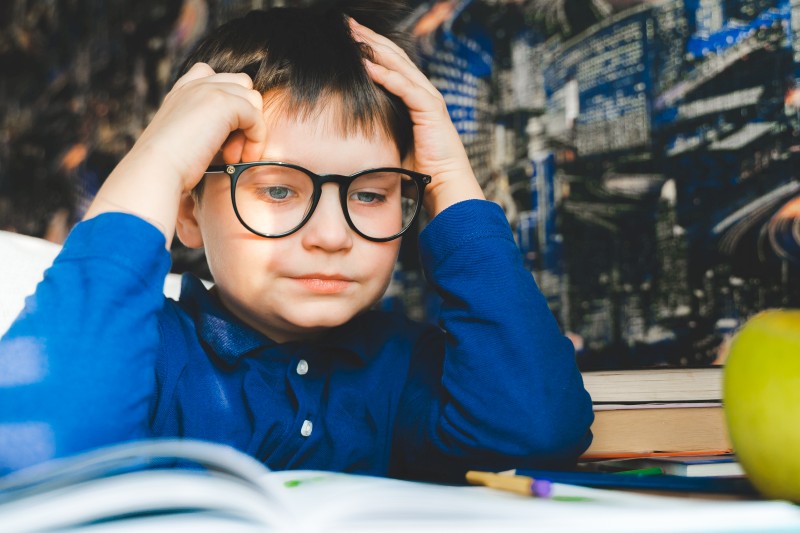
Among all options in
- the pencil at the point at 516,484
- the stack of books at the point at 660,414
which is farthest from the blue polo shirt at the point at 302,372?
the pencil at the point at 516,484

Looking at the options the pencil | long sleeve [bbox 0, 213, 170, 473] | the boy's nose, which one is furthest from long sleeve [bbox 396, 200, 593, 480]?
long sleeve [bbox 0, 213, 170, 473]

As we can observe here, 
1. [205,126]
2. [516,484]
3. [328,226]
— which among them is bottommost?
[516,484]

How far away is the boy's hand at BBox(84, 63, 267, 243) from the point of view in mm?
767

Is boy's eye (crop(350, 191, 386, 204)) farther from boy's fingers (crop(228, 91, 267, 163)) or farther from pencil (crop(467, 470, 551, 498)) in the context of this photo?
pencil (crop(467, 470, 551, 498))

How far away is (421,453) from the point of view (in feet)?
3.07

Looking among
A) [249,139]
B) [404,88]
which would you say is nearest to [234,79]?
[249,139]

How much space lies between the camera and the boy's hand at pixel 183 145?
77 centimetres

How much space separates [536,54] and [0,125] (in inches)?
69.8

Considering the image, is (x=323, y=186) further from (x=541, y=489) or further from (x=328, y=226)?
(x=541, y=489)

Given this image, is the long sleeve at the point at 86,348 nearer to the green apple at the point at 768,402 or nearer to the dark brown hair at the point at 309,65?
the dark brown hair at the point at 309,65

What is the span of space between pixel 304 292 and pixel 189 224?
0.83 feet

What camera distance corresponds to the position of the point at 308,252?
0.86 m

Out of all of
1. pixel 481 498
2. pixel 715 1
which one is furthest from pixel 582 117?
pixel 481 498

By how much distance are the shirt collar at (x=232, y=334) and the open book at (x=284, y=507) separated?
414mm
